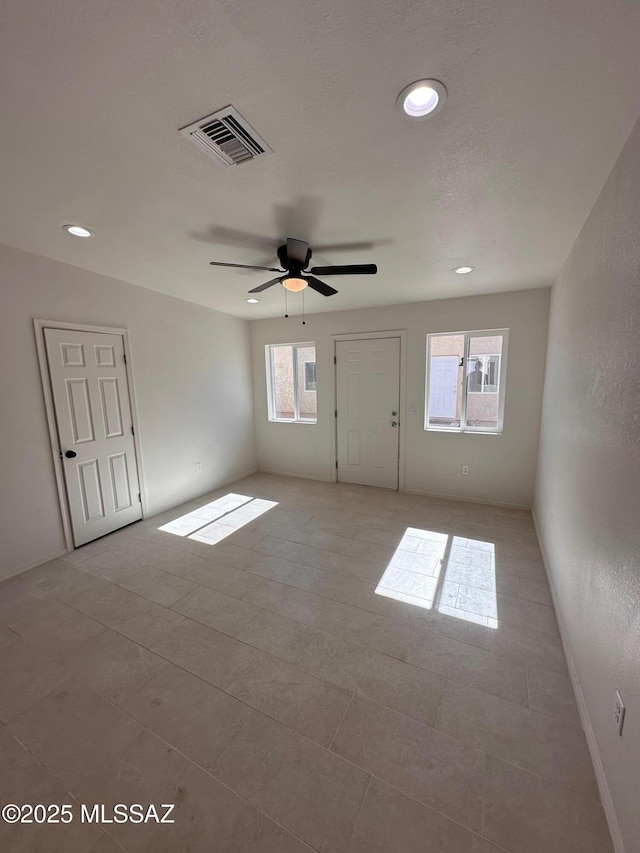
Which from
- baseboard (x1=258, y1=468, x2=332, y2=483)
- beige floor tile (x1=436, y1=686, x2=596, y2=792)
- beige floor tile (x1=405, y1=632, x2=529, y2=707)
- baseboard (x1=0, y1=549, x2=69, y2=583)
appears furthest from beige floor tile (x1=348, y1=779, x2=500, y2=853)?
baseboard (x1=258, y1=468, x2=332, y2=483)

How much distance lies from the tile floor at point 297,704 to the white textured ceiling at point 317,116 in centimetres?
255

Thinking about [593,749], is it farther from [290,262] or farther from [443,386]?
[443,386]

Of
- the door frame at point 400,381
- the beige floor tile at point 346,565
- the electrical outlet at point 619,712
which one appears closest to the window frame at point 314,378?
the door frame at point 400,381

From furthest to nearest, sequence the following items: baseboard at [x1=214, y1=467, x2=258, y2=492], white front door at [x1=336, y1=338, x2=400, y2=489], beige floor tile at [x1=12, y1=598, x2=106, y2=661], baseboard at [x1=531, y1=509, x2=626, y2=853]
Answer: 1. baseboard at [x1=214, y1=467, x2=258, y2=492]
2. white front door at [x1=336, y1=338, x2=400, y2=489]
3. beige floor tile at [x1=12, y1=598, x2=106, y2=661]
4. baseboard at [x1=531, y1=509, x2=626, y2=853]

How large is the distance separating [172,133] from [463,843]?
286 cm

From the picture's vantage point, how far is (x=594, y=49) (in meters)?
1.01

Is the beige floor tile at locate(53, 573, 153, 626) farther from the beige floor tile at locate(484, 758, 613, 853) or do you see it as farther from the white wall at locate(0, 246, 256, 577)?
the beige floor tile at locate(484, 758, 613, 853)

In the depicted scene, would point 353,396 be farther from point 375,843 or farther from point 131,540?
point 375,843

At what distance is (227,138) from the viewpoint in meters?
1.40

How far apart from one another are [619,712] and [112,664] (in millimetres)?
2331

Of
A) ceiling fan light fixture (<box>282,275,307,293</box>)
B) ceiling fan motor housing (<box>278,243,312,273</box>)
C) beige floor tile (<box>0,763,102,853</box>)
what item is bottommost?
beige floor tile (<box>0,763,102,853</box>)

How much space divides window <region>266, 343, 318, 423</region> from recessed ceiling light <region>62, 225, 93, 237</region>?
3008 mm

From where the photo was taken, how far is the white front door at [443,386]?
4.11 m

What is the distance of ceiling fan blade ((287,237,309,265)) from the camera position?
2.16 metres
